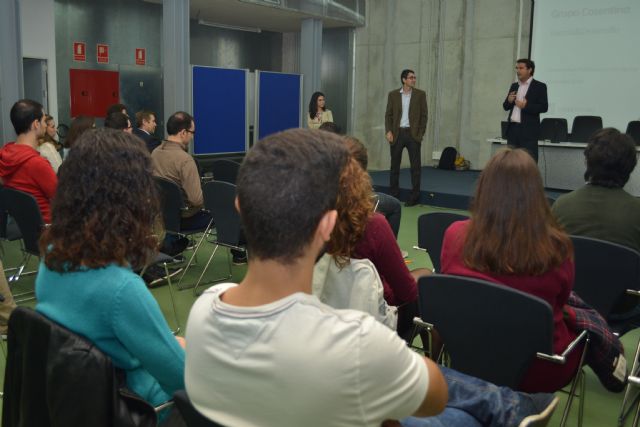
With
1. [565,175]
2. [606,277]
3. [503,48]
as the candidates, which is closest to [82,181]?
[606,277]

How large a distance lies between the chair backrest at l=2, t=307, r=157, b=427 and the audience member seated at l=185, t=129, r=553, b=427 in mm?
339

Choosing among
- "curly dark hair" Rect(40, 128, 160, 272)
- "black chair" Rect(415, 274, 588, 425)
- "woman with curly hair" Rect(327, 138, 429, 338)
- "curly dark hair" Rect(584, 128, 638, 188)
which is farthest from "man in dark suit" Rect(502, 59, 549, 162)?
"curly dark hair" Rect(40, 128, 160, 272)

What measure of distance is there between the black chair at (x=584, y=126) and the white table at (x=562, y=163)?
0.18 m

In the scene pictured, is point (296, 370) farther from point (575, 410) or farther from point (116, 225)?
point (575, 410)

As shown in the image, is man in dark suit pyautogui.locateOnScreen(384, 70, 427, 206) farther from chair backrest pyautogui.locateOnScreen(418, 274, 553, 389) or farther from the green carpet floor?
chair backrest pyautogui.locateOnScreen(418, 274, 553, 389)

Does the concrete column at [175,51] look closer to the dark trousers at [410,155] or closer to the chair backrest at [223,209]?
the dark trousers at [410,155]

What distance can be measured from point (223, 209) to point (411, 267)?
176cm

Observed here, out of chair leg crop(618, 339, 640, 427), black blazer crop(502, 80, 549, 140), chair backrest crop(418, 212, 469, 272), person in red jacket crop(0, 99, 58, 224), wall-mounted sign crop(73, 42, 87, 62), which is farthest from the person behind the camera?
wall-mounted sign crop(73, 42, 87, 62)

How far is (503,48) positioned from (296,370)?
32.2 ft

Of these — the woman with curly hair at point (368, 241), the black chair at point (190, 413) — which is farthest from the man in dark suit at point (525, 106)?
the black chair at point (190, 413)

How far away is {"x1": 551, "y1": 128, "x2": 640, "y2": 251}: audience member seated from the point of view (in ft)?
8.92

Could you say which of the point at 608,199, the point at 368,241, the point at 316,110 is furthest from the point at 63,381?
the point at 316,110

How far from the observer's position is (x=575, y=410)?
2723 millimetres

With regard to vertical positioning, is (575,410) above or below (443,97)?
below
